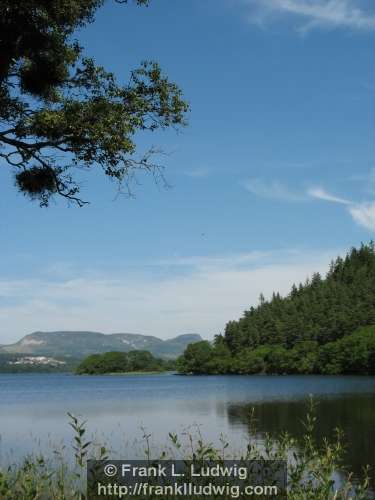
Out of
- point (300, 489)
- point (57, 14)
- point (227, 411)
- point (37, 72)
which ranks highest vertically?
point (57, 14)

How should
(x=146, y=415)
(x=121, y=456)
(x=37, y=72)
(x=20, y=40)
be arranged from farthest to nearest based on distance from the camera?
(x=146, y=415), (x=121, y=456), (x=37, y=72), (x=20, y=40)

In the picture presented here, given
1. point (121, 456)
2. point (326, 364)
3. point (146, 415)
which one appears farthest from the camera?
point (326, 364)

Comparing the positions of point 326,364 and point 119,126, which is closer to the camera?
point 119,126

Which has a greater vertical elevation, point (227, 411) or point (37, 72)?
point (37, 72)

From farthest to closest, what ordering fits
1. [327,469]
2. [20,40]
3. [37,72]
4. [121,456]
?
[121,456] → [37,72] → [20,40] → [327,469]

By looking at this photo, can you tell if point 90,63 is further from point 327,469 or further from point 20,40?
point 327,469

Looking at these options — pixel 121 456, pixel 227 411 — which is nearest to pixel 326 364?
pixel 227 411

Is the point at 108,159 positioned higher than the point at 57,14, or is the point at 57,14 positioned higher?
the point at 57,14

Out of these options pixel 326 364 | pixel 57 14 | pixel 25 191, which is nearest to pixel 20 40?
pixel 57 14

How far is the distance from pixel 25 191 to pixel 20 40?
3.93 m

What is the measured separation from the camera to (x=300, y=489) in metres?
7.53

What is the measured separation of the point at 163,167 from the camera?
50.4 ft

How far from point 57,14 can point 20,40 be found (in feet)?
3.66

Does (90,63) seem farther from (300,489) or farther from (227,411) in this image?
(227,411)
